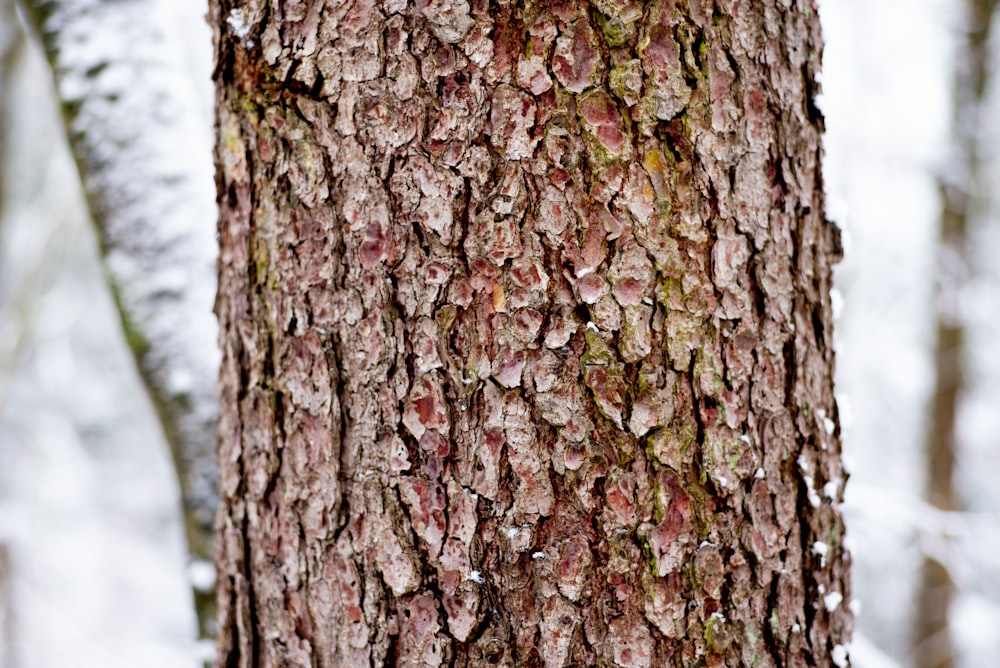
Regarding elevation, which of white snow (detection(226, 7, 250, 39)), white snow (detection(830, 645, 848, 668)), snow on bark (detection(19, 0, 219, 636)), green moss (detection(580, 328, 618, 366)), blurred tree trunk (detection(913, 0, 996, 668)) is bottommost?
white snow (detection(830, 645, 848, 668))

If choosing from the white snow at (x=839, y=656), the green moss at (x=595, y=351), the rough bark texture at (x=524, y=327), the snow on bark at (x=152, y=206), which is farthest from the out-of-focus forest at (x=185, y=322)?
the green moss at (x=595, y=351)

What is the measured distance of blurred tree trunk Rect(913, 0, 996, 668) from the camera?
479cm

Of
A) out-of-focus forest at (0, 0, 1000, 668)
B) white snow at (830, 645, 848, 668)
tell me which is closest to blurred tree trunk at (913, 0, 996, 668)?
out-of-focus forest at (0, 0, 1000, 668)

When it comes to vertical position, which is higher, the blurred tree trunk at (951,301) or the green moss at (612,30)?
the blurred tree trunk at (951,301)

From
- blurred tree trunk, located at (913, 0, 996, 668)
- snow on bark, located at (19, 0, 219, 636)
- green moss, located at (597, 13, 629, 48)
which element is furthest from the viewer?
blurred tree trunk, located at (913, 0, 996, 668)

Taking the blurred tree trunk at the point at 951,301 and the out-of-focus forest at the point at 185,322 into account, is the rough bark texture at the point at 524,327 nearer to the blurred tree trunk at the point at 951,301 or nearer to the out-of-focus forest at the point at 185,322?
the out-of-focus forest at the point at 185,322

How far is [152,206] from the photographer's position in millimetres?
1851

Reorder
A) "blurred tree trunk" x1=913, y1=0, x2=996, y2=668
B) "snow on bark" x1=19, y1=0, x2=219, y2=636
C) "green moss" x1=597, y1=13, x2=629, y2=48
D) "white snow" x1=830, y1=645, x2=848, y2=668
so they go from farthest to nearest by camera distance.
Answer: "blurred tree trunk" x1=913, y1=0, x2=996, y2=668
"snow on bark" x1=19, y1=0, x2=219, y2=636
"white snow" x1=830, y1=645, x2=848, y2=668
"green moss" x1=597, y1=13, x2=629, y2=48

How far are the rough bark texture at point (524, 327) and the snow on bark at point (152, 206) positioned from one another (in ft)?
3.29

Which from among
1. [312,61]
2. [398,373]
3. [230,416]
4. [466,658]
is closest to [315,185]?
[312,61]

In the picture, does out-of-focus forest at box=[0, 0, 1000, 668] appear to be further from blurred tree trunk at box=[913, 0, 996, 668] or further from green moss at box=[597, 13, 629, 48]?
green moss at box=[597, 13, 629, 48]

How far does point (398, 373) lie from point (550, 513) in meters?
0.26

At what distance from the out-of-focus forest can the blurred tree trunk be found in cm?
2

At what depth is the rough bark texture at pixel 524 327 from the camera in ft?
2.73
